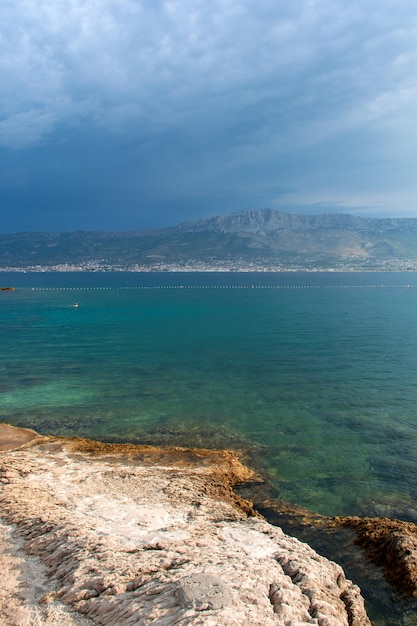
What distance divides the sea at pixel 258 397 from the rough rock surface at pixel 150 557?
16.3 feet

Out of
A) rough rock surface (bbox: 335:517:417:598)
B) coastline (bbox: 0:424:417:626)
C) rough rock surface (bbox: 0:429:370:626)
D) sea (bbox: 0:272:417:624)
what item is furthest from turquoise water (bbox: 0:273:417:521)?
rough rock surface (bbox: 0:429:370:626)

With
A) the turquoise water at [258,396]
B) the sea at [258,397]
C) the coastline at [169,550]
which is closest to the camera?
the coastline at [169,550]

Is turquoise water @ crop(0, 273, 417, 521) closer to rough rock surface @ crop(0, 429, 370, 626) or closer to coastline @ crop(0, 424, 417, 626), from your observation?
coastline @ crop(0, 424, 417, 626)

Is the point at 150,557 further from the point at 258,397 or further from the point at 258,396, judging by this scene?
the point at 258,396

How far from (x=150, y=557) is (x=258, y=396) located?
21.7 m

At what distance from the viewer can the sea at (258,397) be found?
2081 centimetres

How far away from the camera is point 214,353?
49.5 metres

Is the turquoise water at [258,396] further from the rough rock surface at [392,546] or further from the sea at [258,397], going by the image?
the rough rock surface at [392,546]

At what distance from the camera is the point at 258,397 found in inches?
1289

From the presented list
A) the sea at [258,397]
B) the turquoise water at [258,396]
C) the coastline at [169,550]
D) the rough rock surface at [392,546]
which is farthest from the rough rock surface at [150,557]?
the turquoise water at [258,396]

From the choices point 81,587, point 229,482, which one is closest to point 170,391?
point 229,482

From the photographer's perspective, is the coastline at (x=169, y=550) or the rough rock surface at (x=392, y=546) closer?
the coastline at (x=169, y=550)

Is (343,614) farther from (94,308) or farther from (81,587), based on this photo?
(94,308)

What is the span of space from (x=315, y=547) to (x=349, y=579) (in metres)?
1.76
